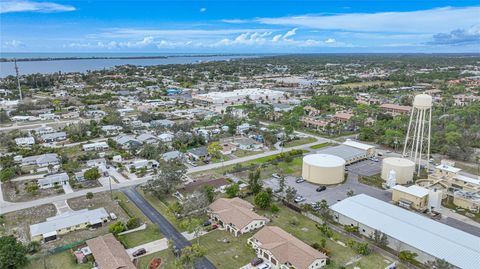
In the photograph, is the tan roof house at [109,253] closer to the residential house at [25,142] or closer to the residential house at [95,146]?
the residential house at [95,146]

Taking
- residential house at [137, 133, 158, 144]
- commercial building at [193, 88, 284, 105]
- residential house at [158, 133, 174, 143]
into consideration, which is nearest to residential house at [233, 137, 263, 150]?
residential house at [158, 133, 174, 143]

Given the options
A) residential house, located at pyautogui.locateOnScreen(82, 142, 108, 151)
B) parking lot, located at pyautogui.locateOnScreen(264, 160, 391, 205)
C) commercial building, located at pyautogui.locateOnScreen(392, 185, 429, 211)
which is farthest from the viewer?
residential house, located at pyautogui.locateOnScreen(82, 142, 108, 151)

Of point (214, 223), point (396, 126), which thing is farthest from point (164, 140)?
point (396, 126)

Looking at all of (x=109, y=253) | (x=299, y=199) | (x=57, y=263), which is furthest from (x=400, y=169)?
(x=57, y=263)

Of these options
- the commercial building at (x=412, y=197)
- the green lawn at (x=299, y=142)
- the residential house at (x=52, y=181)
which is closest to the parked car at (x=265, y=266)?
the commercial building at (x=412, y=197)

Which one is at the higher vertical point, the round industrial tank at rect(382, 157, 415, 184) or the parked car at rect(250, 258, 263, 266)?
the round industrial tank at rect(382, 157, 415, 184)

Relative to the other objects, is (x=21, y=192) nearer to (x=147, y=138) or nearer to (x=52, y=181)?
(x=52, y=181)

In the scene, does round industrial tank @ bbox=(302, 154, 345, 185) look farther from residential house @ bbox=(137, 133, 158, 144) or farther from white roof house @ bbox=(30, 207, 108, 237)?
residential house @ bbox=(137, 133, 158, 144)
